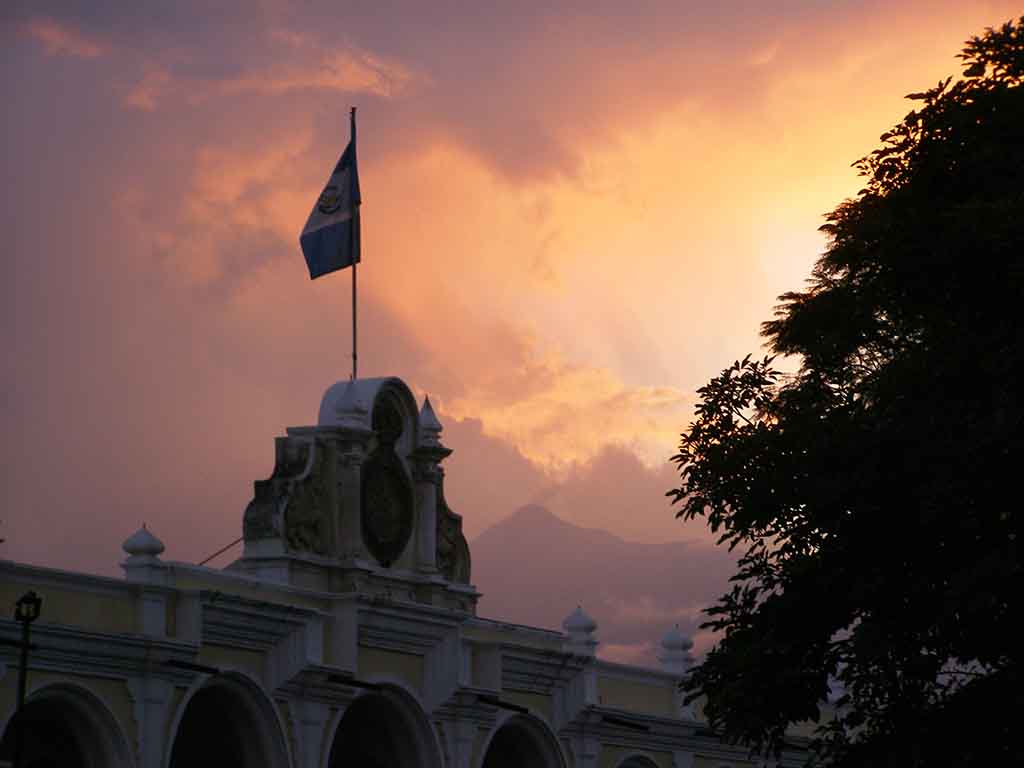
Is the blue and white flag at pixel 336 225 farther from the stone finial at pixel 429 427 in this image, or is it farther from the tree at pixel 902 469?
the tree at pixel 902 469

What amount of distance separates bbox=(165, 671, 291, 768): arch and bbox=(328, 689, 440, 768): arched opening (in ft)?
11.0

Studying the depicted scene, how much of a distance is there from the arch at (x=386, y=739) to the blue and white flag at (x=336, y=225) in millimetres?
7575

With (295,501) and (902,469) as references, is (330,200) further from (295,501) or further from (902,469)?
(902,469)

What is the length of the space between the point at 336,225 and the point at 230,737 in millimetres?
9542

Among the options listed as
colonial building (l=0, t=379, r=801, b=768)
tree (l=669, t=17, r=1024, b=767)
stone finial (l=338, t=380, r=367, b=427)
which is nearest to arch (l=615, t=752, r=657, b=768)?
colonial building (l=0, t=379, r=801, b=768)

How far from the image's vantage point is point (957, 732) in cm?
2184

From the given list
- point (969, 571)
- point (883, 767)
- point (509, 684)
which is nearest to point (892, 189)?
point (969, 571)

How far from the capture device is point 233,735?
31203mm

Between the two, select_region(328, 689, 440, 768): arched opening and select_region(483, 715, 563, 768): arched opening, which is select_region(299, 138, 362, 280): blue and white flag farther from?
select_region(483, 715, 563, 768): arched opening

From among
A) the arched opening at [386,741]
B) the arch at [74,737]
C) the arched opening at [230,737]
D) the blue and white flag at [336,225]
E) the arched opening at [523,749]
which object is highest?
the blue and white flag at [336,225]

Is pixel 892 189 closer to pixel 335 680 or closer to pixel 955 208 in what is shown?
pixel 955 208

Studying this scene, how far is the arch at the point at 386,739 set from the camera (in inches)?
1355

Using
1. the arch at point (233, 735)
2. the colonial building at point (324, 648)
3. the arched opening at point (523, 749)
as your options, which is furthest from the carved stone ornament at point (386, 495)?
the arched opening at point (523, 749)

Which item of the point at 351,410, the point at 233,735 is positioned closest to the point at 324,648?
the point at 233,735
